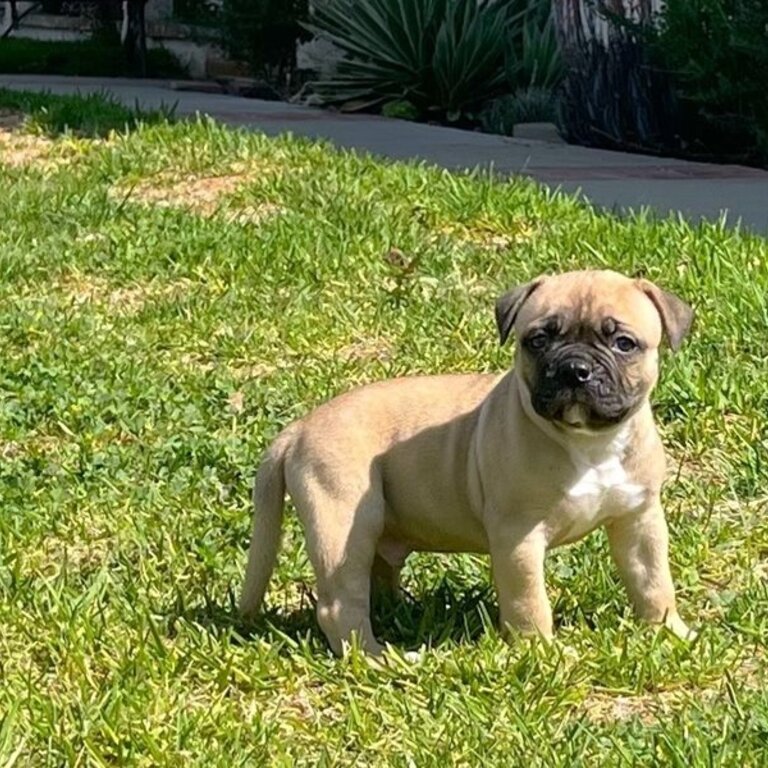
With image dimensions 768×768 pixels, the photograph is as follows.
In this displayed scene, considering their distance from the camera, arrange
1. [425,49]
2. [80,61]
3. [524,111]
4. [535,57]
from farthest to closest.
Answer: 1. [80,61]
2. [425,49]
3. [535,57]
4. [524,111]

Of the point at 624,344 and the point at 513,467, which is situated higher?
the point at 624,344

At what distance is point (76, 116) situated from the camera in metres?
10.8

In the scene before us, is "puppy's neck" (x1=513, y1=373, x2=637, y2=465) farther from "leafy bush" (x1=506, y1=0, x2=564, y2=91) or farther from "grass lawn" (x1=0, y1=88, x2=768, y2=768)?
"leafy bush" (x1=506, y1=0, x2=564, y2=91)

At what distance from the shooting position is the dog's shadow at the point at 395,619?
3.80 metres

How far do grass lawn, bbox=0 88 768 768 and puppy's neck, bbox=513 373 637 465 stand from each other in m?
0.41

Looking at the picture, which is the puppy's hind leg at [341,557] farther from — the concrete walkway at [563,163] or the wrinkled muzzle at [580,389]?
the concrete walkway at [563,163]

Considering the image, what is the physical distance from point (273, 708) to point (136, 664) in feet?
1.04

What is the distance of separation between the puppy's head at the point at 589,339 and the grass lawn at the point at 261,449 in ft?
1.71

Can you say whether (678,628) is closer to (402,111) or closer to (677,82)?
(677,82)

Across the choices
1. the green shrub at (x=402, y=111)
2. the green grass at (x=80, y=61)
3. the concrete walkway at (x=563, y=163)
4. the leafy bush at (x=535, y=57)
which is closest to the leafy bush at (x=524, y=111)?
the leafy bush at (x=535, y=57)

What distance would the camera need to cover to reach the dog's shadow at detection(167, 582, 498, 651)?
12.5ft

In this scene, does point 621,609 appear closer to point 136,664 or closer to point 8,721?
point 136,664

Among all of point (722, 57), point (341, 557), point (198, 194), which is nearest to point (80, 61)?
point (722, 57)

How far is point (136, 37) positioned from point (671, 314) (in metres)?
19.5
